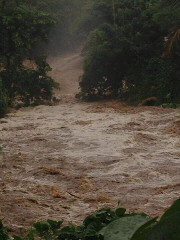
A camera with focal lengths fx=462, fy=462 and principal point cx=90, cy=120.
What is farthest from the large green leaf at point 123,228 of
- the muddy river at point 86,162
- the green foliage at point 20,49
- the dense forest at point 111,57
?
the green foliage at point 20,49

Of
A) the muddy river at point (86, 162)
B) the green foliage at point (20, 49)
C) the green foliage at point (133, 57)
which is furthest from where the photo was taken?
the green foliage at point (20, 49)

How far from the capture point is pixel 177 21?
14625 mm

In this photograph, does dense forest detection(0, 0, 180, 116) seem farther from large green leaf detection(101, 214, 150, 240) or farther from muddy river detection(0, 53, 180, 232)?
large green leaf detection(101, 214, 150, 240)

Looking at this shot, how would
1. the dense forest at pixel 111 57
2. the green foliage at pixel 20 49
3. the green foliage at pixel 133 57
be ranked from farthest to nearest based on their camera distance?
1. the green foliage at pixel 20 49
2. the dense forest at pixel 111 57
3. the green foliage at pixel 133 57

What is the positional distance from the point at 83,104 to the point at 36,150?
303 inches

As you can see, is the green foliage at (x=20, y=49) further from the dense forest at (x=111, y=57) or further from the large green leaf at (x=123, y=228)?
the large green leaf at (x=123, y=228)

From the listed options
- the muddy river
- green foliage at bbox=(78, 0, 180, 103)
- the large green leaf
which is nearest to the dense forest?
green foliage at bbox=(78, 0, 180, 103)

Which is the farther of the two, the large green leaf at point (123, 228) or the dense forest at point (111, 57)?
the dense forest at point (111, 57)

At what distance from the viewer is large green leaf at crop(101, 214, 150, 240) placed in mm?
497

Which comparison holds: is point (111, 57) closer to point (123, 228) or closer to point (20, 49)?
point (20, 49)

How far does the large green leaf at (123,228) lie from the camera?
497mm

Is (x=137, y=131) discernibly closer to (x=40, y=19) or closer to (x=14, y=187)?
(x=14, y=187)

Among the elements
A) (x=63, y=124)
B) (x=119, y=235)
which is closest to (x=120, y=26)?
(x=63, y=124)

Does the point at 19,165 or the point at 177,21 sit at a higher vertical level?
the point at 177,21
